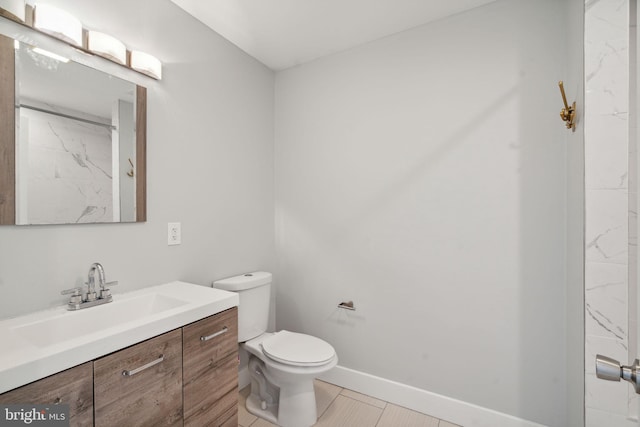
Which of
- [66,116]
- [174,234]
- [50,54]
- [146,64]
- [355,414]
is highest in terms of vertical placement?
[146,64]

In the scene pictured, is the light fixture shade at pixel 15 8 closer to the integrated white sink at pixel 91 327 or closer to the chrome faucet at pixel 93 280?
the chrome faucet at pixel 93 280

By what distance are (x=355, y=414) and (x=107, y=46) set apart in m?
2.40

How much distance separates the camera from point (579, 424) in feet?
4.11

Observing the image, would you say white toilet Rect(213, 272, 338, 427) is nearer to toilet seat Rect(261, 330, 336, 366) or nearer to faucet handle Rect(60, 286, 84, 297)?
toilet seat Rect(261, 330, 336, 366)

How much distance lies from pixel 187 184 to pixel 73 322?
2.86 ft

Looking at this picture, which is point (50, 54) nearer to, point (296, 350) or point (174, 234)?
point (174, 234)

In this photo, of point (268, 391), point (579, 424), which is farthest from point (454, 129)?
point (268, 391)

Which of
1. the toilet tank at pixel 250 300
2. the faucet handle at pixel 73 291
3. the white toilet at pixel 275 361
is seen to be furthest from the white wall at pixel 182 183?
the white toilet at pixel 275 361

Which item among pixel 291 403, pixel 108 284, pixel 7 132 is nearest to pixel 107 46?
pixel 7 132

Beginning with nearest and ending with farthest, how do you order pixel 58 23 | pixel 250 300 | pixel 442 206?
pixel 58 23 → pixel 442 206 → pixel 250 300

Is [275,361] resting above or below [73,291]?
below

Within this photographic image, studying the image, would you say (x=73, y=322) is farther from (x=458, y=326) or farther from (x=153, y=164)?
(x=458, y=326)

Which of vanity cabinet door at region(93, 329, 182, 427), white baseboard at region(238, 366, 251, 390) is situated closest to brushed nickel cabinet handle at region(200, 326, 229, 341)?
vanity cabinet door at region(93, 329, 182, 427)

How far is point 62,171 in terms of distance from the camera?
1.28m
